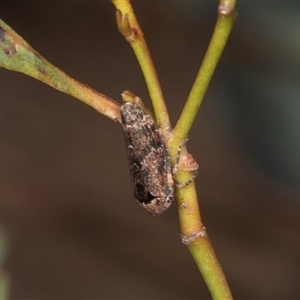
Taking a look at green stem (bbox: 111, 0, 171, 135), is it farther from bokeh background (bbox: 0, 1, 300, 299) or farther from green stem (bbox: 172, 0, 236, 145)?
bokeh background (bbox: 0, 1, 300, 299)

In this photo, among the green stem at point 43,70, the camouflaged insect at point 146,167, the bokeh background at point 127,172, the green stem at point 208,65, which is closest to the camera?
the green stem at point 208,65

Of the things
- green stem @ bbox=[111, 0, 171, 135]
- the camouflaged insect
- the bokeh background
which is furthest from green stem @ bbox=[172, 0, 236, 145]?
the bokeh background

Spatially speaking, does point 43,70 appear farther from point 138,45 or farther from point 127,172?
point 127,172

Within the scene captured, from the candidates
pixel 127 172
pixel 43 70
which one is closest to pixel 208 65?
pixel 43 70

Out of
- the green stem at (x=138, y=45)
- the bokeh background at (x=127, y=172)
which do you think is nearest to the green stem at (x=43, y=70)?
the green stem at (x=138, y=45)

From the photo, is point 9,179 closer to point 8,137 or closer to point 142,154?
point 8,137

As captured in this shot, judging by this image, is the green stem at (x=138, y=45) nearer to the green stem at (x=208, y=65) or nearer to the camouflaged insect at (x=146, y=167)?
the green stem at (x=208, y=65)
